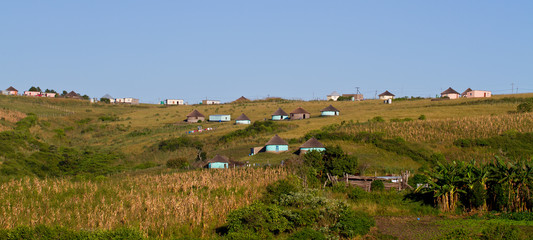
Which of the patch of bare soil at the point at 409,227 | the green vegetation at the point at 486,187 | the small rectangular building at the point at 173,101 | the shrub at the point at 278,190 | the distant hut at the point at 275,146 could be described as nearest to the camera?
the patch of bare soil at the point at 409,227

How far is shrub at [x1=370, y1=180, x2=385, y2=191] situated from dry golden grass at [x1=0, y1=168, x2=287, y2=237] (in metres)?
5.09

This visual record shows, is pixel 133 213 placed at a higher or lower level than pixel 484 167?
lower

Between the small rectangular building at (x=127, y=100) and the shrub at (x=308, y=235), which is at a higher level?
Result: the small rectangular building at (x=127, y=100)

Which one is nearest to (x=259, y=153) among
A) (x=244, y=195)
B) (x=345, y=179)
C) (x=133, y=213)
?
(x=345, y=179)

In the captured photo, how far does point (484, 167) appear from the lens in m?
22.8

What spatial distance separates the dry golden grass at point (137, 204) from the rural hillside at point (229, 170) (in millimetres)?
75

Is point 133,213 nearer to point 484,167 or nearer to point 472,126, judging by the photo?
point 484,167

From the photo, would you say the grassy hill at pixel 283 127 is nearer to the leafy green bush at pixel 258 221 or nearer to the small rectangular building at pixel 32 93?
the small rectangular building at pixel 32 93

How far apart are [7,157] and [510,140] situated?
4586cm

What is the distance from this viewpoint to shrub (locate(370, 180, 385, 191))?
26.2 metres

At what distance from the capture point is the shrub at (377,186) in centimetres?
2625

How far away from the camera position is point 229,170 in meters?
30.5

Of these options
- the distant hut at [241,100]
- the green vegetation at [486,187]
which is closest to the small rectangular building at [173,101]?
the distant hut at [241,100]

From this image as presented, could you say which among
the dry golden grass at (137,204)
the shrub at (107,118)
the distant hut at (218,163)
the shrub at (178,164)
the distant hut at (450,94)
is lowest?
the shrub at (178,164)
